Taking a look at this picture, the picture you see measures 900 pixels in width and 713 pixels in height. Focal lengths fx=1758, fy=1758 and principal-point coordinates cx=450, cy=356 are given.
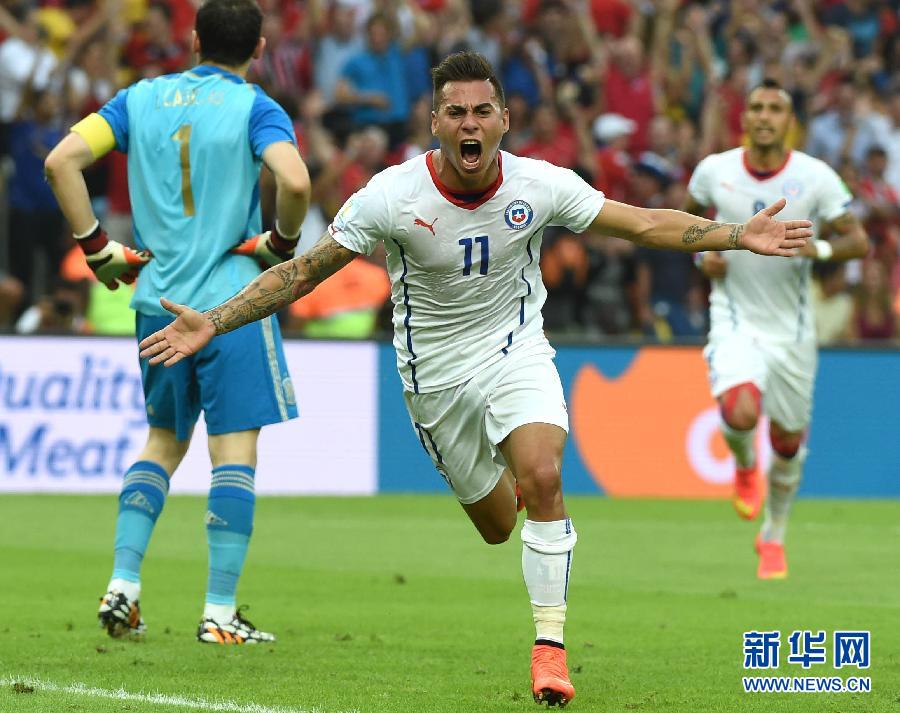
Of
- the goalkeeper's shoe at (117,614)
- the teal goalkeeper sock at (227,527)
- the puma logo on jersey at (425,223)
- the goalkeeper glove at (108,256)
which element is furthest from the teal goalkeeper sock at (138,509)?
the puma logo on jersey at (425,223)

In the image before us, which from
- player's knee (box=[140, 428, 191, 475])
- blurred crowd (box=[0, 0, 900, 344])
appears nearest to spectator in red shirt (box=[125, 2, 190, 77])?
blurred crowd (box=[0, 0, 900, 344])

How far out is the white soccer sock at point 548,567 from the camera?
6.33 meters

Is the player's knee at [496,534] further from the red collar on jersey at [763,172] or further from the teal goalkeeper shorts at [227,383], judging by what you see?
the red collar on jersey at [763,172]

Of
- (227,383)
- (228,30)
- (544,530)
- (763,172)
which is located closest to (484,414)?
(544,530)

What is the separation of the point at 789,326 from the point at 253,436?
436 cm

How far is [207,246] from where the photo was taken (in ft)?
25.3

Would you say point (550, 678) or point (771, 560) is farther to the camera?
point (771, 560)

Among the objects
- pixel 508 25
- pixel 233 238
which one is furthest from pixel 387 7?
pixel 233 238

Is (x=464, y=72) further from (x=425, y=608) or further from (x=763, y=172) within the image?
(x=763, y=172)

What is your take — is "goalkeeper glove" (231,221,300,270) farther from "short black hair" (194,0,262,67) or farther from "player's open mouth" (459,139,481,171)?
"player's open mouth" (459,139,481,171)

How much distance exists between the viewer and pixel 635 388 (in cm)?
1655

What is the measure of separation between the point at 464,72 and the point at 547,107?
12.9m

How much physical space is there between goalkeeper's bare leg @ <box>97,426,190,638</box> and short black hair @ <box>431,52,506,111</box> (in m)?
2.25

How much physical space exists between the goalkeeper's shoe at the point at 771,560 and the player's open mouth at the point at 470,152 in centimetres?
475
